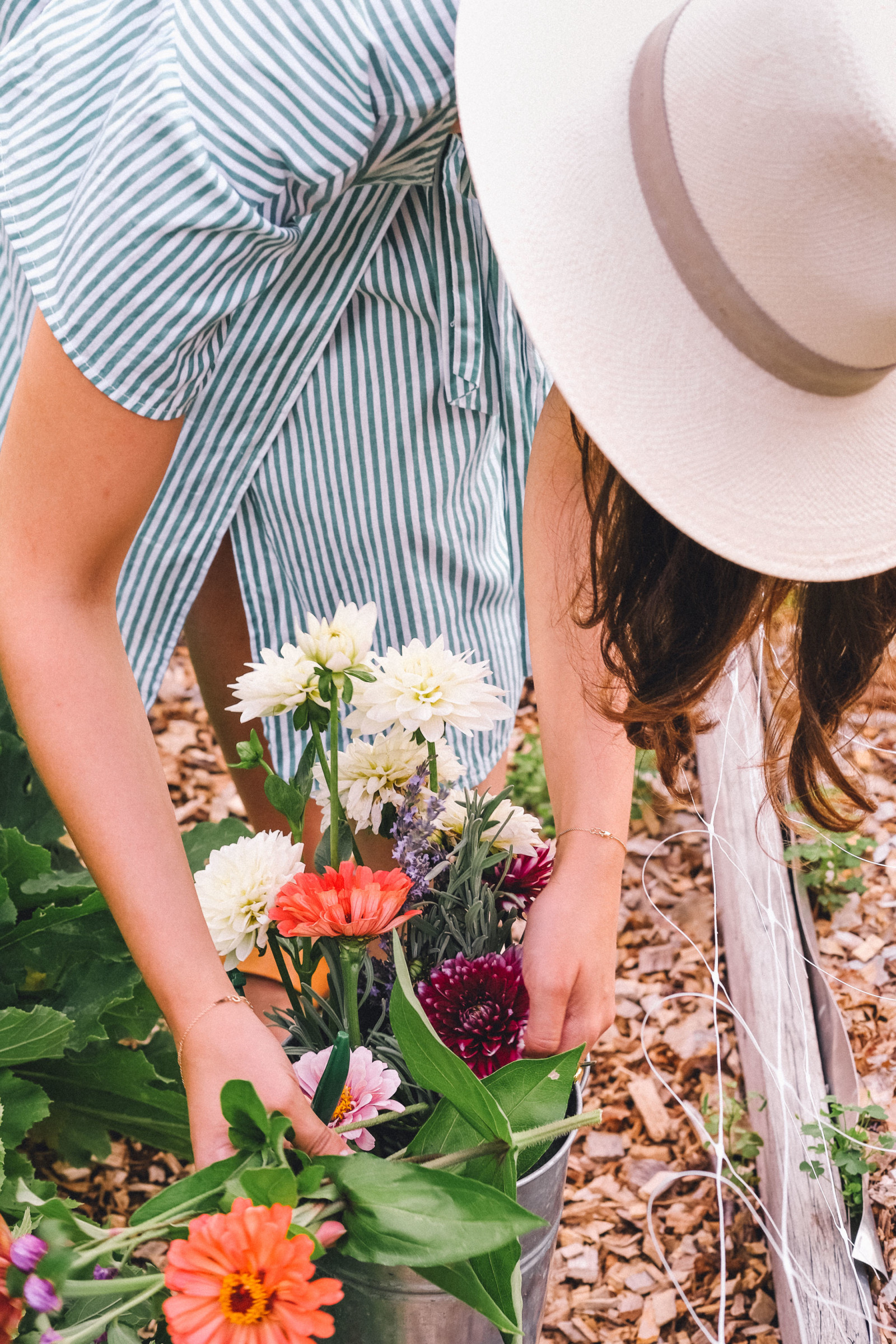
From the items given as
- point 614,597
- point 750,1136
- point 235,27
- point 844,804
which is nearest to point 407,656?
point 614,597

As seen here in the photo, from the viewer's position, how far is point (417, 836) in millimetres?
760

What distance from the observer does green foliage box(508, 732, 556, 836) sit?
214cm

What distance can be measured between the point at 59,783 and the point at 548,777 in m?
0.46

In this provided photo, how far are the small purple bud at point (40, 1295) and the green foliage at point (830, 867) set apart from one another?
1.42m

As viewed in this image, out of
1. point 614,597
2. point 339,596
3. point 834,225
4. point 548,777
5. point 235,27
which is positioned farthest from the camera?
point 339,596

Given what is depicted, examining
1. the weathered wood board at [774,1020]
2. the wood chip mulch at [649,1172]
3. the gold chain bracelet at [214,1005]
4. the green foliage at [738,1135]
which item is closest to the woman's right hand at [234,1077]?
the gold chain bracelet at [214,1005]

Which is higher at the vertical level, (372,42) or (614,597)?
(372,42)

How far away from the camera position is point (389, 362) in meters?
1.08

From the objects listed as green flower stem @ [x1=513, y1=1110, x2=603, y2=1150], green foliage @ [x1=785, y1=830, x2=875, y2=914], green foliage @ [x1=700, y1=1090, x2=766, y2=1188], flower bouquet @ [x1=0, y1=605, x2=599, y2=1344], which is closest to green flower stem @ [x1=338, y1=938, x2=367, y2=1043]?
flower bouquet @ [x1=0, y1=605, x2=599, y2=1344]

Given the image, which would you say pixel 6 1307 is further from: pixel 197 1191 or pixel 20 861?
pixel 20 861

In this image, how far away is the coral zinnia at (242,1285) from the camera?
18.5 inches

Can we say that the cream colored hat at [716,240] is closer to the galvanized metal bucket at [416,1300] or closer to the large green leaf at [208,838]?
the galvanized metal bucket at [416,1300]

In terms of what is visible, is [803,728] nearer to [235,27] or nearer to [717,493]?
[717,493]

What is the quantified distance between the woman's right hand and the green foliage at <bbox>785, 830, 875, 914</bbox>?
3.94 feet
